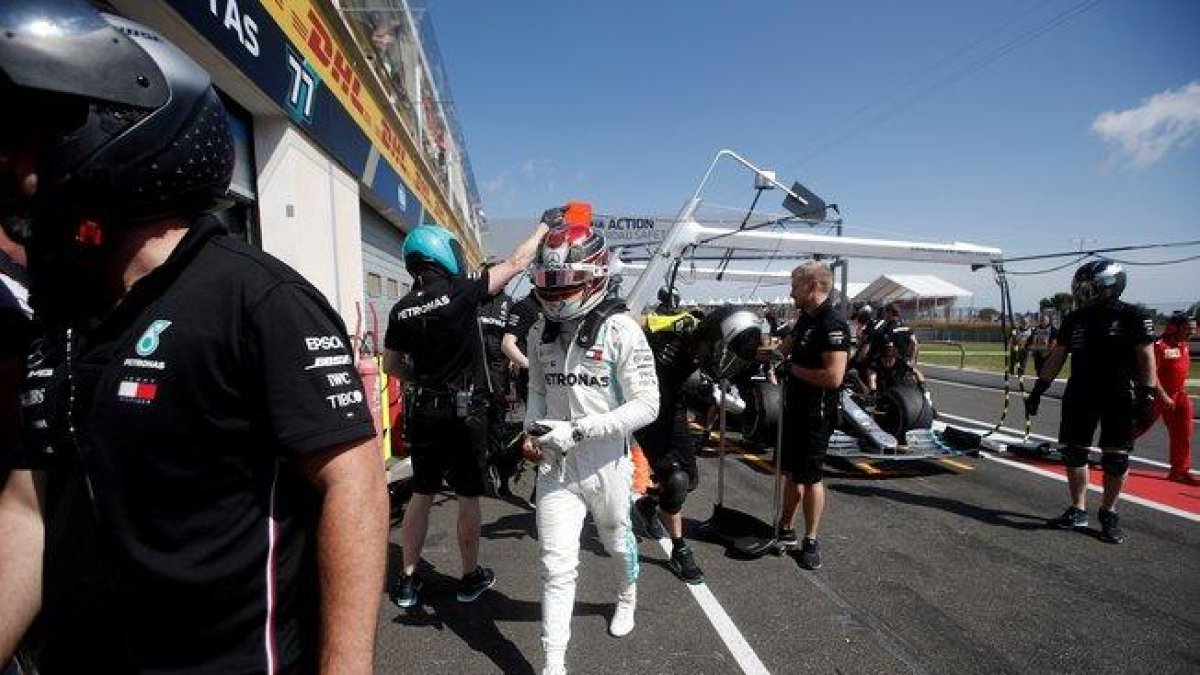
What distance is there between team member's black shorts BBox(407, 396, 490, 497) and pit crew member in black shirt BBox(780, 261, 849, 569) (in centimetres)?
212

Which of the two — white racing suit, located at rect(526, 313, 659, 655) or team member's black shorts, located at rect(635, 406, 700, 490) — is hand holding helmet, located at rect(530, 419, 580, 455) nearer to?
white racing suit, located at rect(526, 313, 659, 655)

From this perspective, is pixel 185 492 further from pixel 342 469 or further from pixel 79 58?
pixel 79 58

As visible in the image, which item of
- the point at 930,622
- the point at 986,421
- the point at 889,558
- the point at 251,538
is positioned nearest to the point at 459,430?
the point at 251,538

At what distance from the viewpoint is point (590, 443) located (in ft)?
8.52

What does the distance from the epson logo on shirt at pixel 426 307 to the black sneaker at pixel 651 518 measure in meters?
2.28

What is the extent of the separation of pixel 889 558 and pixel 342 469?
407 cm

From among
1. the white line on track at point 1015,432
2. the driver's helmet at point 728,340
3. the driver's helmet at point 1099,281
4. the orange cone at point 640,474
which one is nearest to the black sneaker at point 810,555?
the driver's helmet at point 728,340

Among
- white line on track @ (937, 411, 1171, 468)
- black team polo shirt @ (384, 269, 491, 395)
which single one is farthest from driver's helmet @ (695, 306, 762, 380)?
white line on track @ (937, 411, 1171, 468)

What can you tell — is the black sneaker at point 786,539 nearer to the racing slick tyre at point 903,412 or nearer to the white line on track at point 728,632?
the white line on track at point 728,632

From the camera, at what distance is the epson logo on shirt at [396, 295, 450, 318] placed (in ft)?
10.2

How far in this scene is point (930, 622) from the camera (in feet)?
10.2

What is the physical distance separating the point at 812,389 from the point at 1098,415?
2.47 metres

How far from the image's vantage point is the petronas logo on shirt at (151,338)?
0.91 metres

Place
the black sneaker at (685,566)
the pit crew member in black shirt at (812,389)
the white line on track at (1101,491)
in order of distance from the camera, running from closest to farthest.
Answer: the black sneaker at (685,566) → the pit crew member in black shirt at (812,389) → the white line on track at (1101,491)
